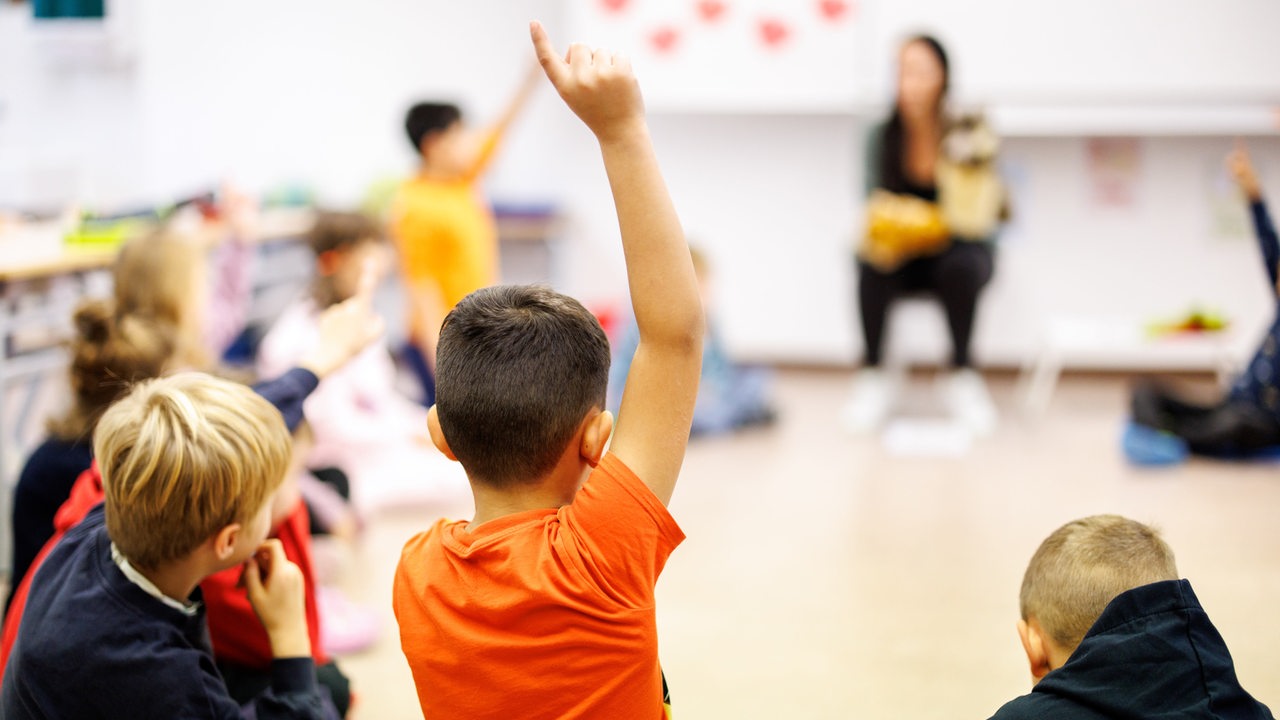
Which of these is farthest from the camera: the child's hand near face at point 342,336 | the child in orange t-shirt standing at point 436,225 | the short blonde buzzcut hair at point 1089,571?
the child in orange t-shirt standing at point 436,225

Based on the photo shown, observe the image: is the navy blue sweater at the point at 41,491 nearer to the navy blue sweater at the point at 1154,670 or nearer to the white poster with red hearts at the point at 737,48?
the navy blue sweater at the point at 1154,670

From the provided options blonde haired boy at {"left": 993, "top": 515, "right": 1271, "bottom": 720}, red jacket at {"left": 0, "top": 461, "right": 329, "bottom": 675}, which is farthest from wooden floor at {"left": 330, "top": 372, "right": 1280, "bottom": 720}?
red jacket at {"left": 0, "top": 461, "right": 329, "bottom": 675}

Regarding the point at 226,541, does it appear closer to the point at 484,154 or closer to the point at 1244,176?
the point at 1244,176

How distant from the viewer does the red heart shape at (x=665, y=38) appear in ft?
15.5

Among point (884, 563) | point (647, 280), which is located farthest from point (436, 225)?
point (647, 280)

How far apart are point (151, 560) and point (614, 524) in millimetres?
537

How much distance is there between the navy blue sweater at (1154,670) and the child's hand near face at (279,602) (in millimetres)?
777

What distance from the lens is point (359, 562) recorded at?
266cm

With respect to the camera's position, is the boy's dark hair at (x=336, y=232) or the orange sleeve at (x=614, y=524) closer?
the orange sleeve at (x=614, y=524)

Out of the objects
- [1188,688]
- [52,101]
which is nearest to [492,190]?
[52,101]

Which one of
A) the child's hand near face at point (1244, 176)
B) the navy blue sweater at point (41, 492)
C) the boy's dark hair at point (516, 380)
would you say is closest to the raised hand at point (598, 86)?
the boy's dark hair at point (516, 380)

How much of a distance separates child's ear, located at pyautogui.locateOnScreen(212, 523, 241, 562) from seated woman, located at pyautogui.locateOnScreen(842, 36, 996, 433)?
299 cm

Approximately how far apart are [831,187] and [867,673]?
10.4 ft

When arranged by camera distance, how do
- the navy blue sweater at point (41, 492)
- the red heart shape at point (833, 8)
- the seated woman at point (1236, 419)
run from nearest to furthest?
1. the navy blue sweater at point (41, 492)
2. the seated woman at point (1236, 419)
3. the red heart shape at point (833, 8)
